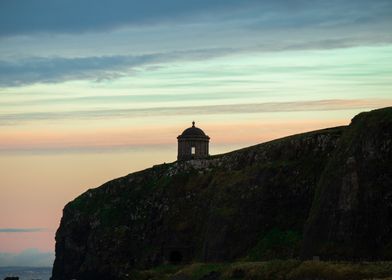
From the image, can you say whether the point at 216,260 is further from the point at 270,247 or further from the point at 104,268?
the point at 104,268

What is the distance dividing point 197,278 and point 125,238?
54593 millimetres

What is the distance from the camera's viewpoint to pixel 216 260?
133 m

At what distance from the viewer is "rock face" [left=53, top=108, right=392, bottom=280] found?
344 feet

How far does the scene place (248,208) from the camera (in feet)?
441

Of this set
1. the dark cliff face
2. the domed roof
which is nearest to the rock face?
the dark cliff face

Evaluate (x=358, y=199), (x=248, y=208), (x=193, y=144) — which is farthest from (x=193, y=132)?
(x=358, y=199)

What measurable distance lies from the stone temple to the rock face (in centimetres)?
564

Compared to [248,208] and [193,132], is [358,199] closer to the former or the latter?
[248,208]

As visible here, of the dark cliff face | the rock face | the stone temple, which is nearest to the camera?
the dark cliff face

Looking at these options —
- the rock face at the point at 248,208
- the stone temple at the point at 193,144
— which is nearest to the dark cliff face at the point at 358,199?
the rock face at the point at 248,208

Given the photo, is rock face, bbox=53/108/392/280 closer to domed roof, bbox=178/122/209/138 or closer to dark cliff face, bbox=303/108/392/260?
dark cliff face, bbox=303/108/392/260

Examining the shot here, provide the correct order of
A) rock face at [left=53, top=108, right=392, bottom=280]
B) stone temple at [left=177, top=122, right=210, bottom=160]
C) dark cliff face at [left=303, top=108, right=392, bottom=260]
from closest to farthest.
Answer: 1. dark cliff face at [left=303, top=108, right=392, bottom=260]
2. rock face at [left=53, top=108, right=392, bottom=280]
3. stone temple at [left=177, top=122, right=210, bottom=160]

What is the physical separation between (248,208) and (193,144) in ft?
142

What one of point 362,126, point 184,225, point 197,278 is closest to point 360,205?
point 362,126
